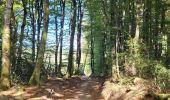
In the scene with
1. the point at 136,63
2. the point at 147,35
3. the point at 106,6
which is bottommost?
the point at 136,63

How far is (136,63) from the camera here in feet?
56.3

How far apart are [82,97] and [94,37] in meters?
32.5

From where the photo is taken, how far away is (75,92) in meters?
20.2

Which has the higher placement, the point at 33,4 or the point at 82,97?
the point at 33,4

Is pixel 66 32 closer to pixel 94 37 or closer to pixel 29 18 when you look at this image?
pixel 94 37

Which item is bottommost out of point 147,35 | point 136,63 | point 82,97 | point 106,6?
point 82,97

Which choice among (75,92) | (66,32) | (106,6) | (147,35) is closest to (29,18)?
(66,32)

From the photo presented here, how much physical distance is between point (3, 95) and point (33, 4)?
22732 mm

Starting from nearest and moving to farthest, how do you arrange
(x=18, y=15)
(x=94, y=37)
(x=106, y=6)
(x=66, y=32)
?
(x=106, y=6) < (x=18, y=15) < (x=66, y=32) < (x=94, y=37)

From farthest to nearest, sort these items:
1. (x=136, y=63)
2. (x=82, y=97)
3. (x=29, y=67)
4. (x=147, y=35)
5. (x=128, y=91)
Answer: (x=29, y=67) < (x=147, y=35) < (x=82, y=97) < (x=136, y=63) < (x=128, y=91)

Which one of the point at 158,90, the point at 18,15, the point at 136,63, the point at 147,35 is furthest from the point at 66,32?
the point at 158,90

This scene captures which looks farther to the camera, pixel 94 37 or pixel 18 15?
pixel 94 37

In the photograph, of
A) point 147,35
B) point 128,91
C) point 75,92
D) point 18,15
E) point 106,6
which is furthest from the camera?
point 18,15

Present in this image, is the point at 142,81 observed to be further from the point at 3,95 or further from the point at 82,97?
the point at 3,95
